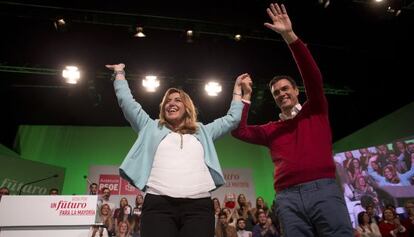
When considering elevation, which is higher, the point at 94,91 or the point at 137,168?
the point at 94,91

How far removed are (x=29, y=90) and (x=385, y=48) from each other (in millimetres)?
6577

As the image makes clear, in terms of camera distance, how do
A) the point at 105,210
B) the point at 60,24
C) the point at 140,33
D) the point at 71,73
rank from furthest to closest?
the point at 71,73
the point at 105,210
the point at 140,33
the point at 60,24

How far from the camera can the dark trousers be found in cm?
142

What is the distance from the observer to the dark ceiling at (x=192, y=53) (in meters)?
5.16

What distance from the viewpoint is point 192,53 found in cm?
619

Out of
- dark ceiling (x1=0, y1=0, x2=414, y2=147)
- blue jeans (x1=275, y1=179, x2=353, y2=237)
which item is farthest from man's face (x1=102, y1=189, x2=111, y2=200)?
blue jeans (x1=275, y1=179, x2=353, y2=237)

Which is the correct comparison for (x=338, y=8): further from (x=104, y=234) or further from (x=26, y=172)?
(x=26, y=172)

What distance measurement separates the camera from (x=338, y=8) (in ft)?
16.9

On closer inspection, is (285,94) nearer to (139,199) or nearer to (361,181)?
(139,199)

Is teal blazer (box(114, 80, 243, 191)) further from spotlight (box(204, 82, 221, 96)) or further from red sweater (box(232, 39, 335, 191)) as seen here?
spotlight (box(204, 82, 221, 96))

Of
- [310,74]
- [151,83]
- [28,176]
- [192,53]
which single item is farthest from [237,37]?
[28,176]

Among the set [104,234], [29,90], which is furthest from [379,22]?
[29,90]

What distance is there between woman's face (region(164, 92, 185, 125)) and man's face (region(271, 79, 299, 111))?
52cm

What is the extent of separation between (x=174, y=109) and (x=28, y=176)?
601 centimetres
